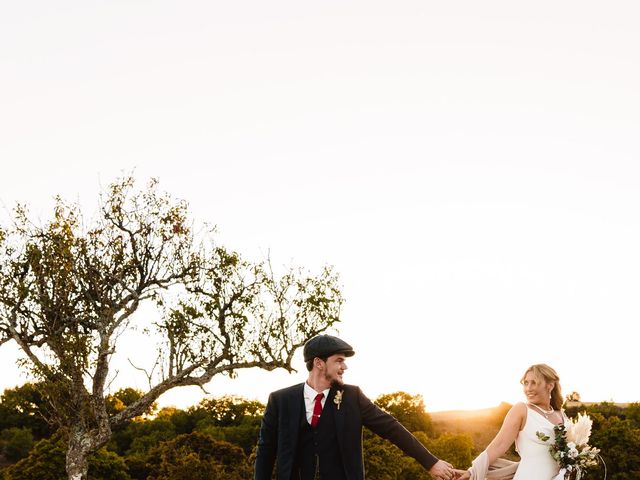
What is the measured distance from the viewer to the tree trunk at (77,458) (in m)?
24.3

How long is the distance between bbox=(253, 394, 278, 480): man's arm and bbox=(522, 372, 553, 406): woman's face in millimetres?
2660

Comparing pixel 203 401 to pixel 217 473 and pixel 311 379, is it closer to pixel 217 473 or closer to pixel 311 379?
pixel 217 473

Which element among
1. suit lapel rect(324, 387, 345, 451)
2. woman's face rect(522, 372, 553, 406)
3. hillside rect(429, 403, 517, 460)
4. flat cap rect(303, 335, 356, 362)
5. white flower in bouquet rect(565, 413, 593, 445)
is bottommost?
white flower in bouquet rect(565, 413, 593, 445)

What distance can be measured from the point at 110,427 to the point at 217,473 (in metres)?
5.05

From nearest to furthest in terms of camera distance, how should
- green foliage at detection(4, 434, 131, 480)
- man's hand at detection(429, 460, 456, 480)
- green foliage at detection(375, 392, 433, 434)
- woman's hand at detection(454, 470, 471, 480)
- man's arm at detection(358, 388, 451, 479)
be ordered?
man's arm at detection(358, 388, 451, 479)
man's hand at detection(429, 460, 456, 480)
woman's hand at detection(454, 470, 471, 480)
green foliage at detection(4, 434, 131, 480)
green foliage at detection(375, 392, 433, 434)

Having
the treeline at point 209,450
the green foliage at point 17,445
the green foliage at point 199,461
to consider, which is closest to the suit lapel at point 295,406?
the treeline at point 209,450

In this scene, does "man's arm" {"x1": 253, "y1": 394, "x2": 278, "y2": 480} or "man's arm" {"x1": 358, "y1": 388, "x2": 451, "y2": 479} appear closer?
"man's arm" {"x1": 253, "y1": 394, "x2": 278, "y2": 480}

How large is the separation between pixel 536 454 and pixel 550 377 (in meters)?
0.76

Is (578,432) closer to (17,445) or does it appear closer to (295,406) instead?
(295,406)

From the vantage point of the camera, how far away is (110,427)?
24703 millimetres

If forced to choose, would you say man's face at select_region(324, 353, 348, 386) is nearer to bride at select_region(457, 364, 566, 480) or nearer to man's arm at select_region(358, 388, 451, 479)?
man's arm at select_region(358, 388, 451, 479)

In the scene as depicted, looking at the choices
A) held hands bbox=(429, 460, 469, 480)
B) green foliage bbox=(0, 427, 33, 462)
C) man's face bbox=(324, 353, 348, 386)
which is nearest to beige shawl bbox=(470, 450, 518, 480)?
held hands bbox=(429, 460, 469, 480)

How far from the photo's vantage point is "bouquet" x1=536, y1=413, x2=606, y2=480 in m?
7.02

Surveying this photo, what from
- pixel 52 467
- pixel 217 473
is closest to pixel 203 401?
pixel 52 467
